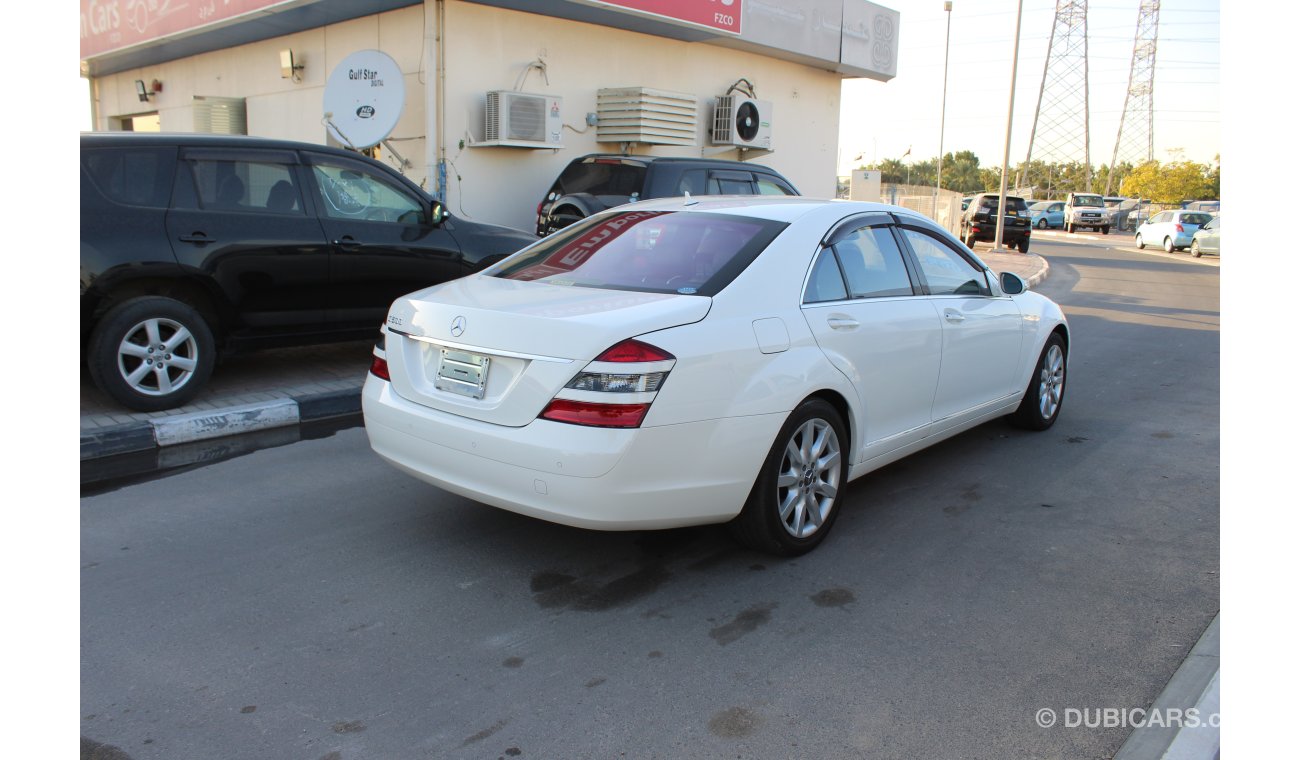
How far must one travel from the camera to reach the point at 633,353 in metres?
3.56

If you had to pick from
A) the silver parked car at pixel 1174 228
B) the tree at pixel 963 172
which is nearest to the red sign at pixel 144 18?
the silver parked car at pixel 1174 228

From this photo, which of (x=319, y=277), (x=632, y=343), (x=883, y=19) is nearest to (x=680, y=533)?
(x=632, y=343)

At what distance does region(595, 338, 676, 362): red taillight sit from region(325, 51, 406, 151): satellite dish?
26.9 ft

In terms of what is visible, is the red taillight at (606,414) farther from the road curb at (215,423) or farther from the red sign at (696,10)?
the red sign at (696,10)

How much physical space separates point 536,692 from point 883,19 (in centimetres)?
1779

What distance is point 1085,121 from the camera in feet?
226

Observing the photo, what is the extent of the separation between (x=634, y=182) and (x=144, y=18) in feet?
32.8

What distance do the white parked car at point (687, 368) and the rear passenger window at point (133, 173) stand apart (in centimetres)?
301

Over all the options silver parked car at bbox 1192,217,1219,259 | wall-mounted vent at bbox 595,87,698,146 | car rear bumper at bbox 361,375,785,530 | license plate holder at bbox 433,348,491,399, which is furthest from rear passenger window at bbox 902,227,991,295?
silver parked car at bbox 1192,217,1219,259

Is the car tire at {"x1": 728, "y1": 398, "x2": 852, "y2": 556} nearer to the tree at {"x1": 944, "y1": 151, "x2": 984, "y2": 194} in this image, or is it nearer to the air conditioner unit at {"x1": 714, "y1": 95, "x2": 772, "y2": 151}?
the air conditioner unit at {"x1": 714, "y1": 95, "x2": 772, "y2": 151}

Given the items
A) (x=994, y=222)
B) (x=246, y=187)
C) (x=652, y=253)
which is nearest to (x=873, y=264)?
(x=652, y=253)

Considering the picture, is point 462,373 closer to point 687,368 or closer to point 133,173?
point 687,368

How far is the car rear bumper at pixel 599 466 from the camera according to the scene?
3549 millimetres

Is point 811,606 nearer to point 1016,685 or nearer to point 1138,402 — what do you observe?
point 1016,685
